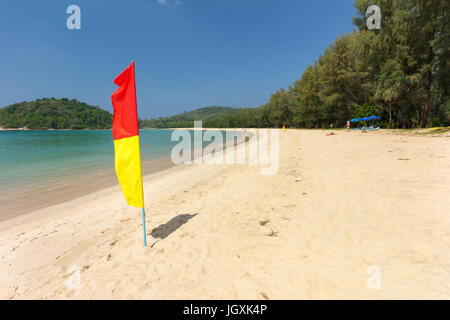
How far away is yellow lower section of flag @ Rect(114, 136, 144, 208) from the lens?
3572 millimetres

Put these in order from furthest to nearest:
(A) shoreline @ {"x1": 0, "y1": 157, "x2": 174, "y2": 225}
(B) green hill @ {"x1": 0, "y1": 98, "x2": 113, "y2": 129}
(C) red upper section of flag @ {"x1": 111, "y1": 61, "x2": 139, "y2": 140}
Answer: (B) green hill @ {"x1": 0, "y1": 98, "x2": 113, "y2": 129} → (A) shoreline @ {"x1": 0, "y1": 157, "x2": 174, "y2": 225} → (C) red upper section of flag @ {"x1": 111, "y1": 61, "x2": 139, "y2": 140}

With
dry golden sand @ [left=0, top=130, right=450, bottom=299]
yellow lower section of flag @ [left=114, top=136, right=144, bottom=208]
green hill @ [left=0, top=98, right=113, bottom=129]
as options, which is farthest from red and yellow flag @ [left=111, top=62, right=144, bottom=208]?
green hill @ [left=0, top=98, right=113, bottom=129]

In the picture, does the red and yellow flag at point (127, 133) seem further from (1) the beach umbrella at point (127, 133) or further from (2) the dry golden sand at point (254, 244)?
(2) the dry golden sand at point (254, 244)

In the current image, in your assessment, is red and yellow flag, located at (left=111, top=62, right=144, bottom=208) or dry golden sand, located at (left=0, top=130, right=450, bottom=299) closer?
dry golden sand, located at (left=0, top=130, right=450, bottom=299)

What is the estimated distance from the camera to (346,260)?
2781 mm

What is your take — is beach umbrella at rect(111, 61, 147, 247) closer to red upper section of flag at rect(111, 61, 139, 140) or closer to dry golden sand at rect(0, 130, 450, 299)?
red upper section of flag at rect(111, 61, 139, 140)

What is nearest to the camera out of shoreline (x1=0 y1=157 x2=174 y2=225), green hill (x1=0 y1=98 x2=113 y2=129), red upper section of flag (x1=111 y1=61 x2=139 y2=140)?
red upper section of flag (x1=111 y1=61 x2=139 y2=140)

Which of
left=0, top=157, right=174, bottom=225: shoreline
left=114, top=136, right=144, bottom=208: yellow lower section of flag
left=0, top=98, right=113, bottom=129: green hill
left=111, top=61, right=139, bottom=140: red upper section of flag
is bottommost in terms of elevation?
left=0, top=157, right=174, bottom=225: shoreline

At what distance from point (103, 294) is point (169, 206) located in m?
3.31

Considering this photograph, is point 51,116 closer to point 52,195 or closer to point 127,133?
point 52,195

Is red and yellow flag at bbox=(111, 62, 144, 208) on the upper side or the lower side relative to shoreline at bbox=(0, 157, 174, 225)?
upper
